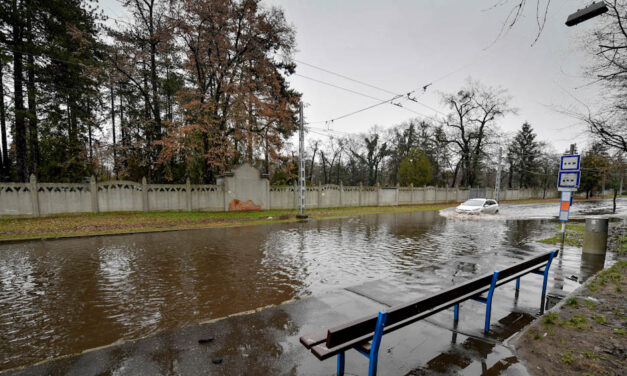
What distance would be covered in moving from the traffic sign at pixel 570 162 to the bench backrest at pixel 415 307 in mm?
6907

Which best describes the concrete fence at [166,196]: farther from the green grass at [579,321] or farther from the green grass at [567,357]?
the green grass at [567,357]

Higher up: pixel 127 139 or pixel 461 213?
pixel 127 139

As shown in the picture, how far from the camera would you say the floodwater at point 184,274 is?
3945 mm

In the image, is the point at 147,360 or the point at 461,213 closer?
the point at 147,360

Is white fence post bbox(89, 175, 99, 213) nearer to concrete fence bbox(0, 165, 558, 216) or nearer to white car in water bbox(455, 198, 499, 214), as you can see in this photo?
concrete fence bbox(0, 165, 558, 216)

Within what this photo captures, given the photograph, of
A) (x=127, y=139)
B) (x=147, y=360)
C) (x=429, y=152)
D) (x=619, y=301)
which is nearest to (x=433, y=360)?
(x=147, y=360)

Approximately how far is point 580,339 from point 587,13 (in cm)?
433

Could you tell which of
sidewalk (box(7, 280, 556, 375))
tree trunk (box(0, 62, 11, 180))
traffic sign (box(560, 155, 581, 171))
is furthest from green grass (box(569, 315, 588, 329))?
tree trunk (box(0, 62, 11, 180))

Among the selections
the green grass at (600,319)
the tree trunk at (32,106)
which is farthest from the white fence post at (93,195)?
the green grass at (600,319)

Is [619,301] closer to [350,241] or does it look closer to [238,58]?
[350,241]

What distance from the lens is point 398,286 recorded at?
5.46 meters

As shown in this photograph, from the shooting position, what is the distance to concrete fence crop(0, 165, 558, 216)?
14234 mm

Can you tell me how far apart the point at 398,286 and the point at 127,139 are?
22.8 meters

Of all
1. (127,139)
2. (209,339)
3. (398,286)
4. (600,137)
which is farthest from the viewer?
(127,139)
